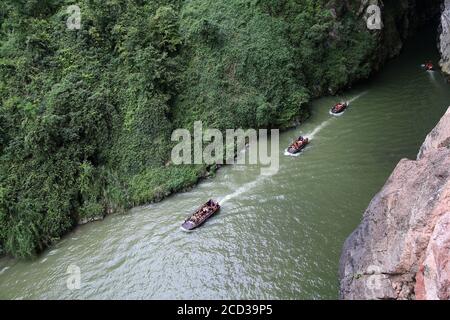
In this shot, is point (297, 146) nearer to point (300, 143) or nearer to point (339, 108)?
point (300, 143)

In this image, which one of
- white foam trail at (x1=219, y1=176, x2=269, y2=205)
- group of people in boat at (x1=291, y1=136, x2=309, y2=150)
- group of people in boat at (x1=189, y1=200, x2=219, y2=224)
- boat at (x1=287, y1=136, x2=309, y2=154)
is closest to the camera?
group of people in boat at (x1=189, y1=200, x2=219, y2=224)

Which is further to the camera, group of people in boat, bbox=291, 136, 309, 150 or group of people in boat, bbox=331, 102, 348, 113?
group of people in boat, bbox=331, 102, 348, 113

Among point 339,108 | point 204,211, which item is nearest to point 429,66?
point 339,108

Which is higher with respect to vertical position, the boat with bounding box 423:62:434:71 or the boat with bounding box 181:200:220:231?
the boat with bounding box 423:62:434:71

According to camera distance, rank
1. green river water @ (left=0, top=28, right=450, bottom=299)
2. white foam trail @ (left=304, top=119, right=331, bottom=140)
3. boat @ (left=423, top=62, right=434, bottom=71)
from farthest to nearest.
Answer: boat @ (left=423, top=62, right=434, bottom=71) < white foam trail @ (left=304, top=119, right=331, bottom=140) < green river water @ (left=0, top=28, right=450, bottom=299)

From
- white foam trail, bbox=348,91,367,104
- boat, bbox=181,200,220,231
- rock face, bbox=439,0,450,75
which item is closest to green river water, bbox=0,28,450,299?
boat, bbox=181,200,220,231

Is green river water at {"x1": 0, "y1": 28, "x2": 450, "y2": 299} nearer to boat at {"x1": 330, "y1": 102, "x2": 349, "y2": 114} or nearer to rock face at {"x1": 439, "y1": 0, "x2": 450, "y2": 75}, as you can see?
boat at {"x1": 330, "y1": 102, "x2": 349, "y2": 114}

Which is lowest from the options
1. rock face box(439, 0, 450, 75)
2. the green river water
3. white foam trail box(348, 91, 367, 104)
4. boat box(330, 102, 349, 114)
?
the green river water
